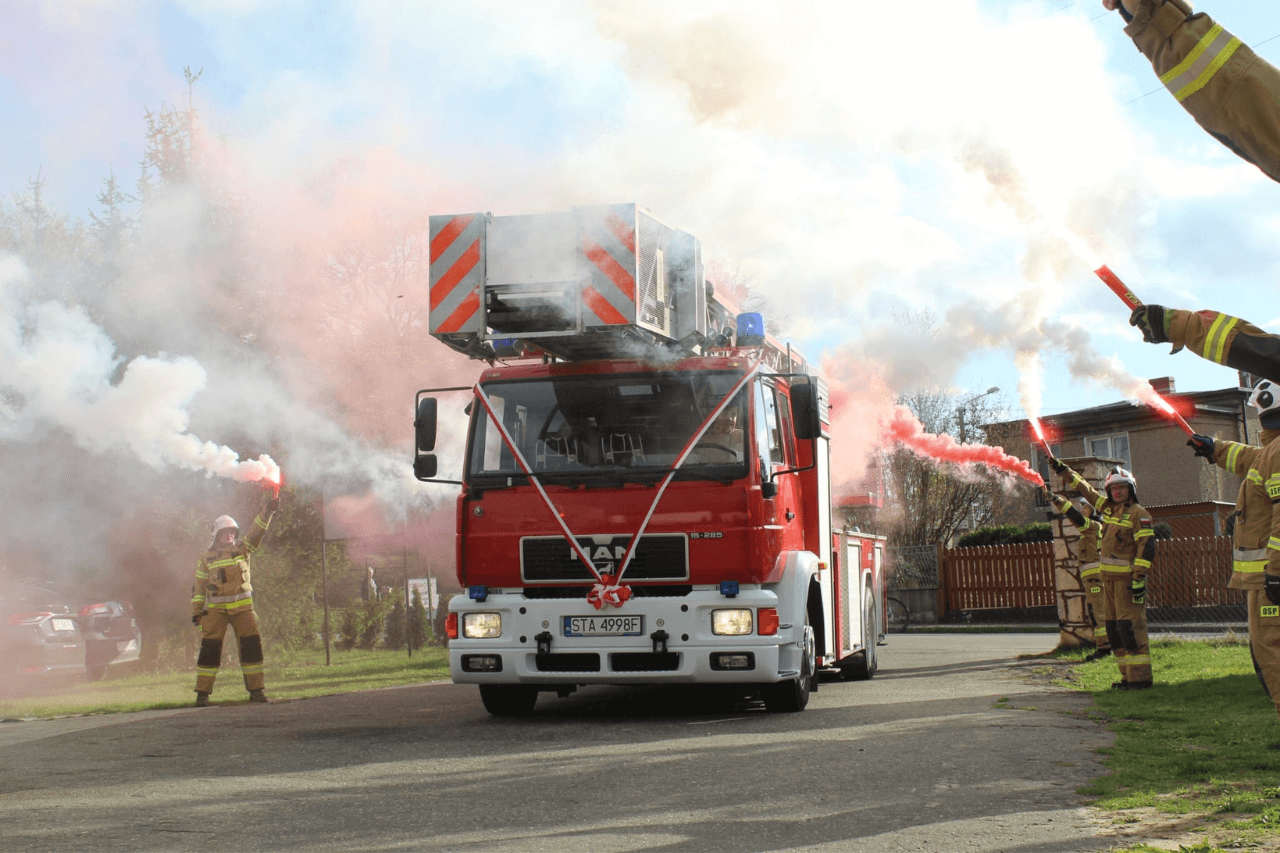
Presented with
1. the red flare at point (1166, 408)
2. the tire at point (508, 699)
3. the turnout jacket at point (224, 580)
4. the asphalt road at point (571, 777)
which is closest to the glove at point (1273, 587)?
the asphalt road at point (571, 777)

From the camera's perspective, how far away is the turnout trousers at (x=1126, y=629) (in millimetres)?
10320

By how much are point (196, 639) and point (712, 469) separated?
470 inches

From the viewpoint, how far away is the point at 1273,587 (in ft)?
21.1

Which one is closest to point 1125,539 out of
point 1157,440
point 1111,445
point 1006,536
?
point 1006,536

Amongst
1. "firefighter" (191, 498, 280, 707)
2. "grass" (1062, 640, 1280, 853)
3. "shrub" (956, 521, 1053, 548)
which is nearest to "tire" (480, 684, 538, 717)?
"firefighter" (191, 498, 280, 707)

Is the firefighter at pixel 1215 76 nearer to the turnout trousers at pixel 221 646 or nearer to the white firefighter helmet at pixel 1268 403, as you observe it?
the white firefighter helmet at pixel 1268 403

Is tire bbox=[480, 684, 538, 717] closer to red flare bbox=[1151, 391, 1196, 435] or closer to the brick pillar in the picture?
red flare bbox=[1151, 391, 1196, 435]

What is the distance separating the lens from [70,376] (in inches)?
570

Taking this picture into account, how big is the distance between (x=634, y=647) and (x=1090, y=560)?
6969 millimetres

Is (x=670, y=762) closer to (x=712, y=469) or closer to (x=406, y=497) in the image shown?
(x=712, y=469)

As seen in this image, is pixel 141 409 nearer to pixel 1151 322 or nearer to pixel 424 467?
pixel 424 467

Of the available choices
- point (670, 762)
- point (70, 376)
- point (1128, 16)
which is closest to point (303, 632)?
point (70, 376)

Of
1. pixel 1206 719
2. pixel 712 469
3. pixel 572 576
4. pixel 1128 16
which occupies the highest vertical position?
pixel 1128 16

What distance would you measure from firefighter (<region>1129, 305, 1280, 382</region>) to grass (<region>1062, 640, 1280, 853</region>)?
1.88 meters
